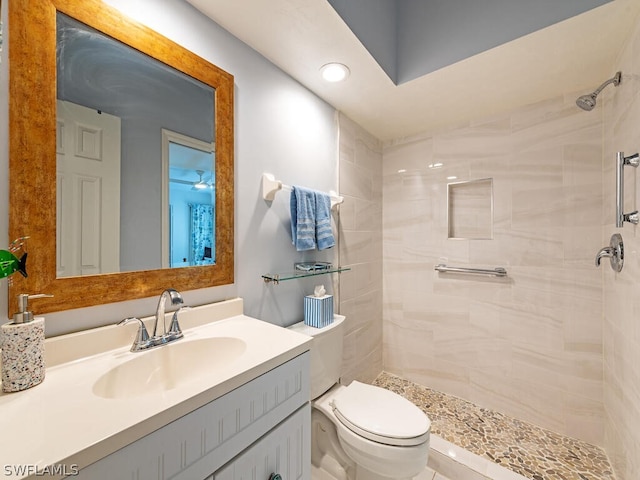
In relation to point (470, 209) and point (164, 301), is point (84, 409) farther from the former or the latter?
point (470, 209)

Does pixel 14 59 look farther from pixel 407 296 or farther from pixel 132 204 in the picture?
pixel 407 296

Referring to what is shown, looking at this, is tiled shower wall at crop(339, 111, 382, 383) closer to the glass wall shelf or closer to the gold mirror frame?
the glass wall shelf

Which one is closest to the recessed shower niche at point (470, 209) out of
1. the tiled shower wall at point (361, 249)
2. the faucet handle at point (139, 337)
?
the tiled shower wall at point (361, 249)

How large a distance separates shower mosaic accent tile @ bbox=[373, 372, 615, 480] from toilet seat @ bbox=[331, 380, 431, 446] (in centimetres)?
63

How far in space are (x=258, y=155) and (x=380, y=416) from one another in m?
1.35

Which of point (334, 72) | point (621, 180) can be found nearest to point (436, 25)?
point (334, 72)

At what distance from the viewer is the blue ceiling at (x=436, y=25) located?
1.15 meters

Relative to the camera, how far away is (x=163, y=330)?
3.13 feet

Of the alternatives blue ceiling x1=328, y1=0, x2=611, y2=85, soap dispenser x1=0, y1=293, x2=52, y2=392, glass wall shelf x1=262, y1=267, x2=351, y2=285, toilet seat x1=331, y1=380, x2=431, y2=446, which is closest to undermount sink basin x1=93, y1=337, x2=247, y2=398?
soap dispenser x1=0, y1=293, x2=52, y2=392

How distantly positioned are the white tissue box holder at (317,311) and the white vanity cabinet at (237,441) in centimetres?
51

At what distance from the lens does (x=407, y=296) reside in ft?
7.52

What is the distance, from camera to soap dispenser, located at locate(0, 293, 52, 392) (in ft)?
2.09

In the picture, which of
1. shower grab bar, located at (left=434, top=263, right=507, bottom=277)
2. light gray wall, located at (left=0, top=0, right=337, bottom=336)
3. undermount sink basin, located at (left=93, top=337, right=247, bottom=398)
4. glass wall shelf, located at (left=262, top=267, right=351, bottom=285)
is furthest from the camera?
shower grab bar, located at (left=434, top=263, right=507, bottom=277)

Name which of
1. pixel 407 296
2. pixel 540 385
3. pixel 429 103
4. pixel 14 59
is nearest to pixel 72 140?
pixel 14 59
